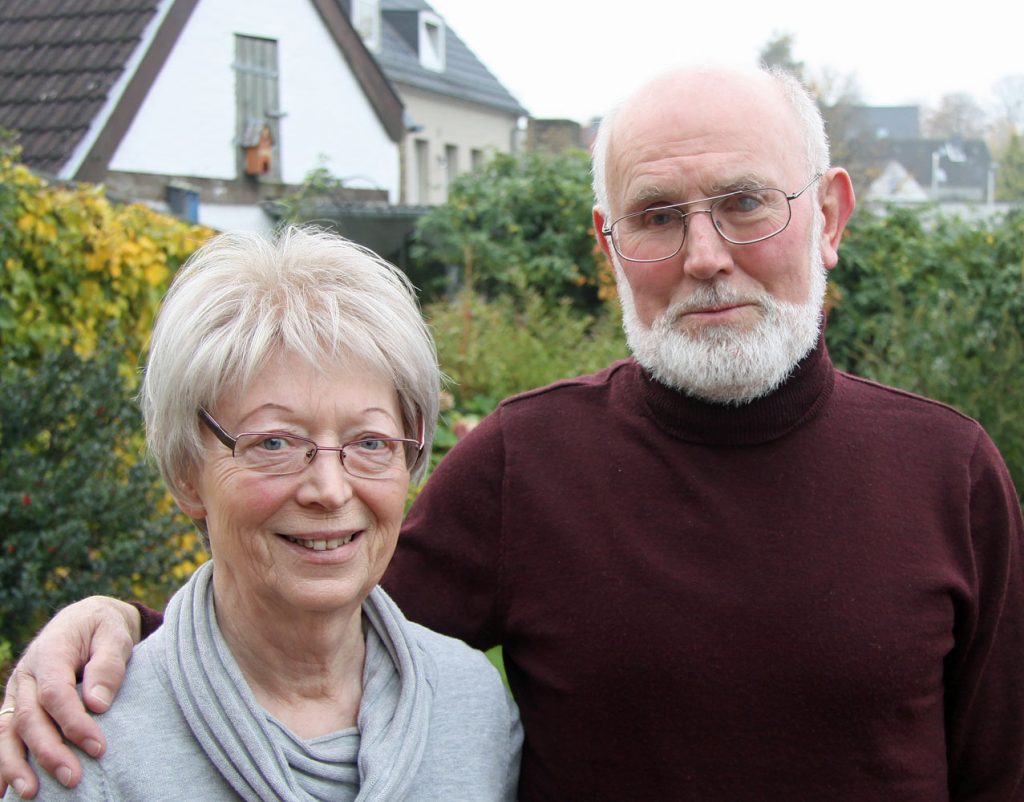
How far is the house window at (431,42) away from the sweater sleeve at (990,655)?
25319 millimetres

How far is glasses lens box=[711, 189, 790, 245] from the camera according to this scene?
6.73 ft

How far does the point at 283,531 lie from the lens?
1.70 m

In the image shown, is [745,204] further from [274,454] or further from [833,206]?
[274,454]

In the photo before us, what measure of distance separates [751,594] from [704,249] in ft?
2.00

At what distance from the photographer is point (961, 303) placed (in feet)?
21.1

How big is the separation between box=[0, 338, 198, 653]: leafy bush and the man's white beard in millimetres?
2486

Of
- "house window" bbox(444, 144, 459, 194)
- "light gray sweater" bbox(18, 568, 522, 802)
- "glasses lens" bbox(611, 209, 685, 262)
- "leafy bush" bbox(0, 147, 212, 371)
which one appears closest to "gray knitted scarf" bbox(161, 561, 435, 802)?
"light gray sweater" bbox(18, 568, 522, 802)

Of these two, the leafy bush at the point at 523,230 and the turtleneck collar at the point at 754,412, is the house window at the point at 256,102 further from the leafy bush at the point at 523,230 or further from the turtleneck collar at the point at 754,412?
the turtleneck collar at the point at 754,412

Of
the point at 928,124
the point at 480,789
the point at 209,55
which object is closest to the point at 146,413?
the point at 480,789

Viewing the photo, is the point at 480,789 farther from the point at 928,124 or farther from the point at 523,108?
the point at 928,124

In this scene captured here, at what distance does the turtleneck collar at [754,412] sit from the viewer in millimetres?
2084

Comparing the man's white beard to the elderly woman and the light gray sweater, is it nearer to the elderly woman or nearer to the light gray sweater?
the elderly woman

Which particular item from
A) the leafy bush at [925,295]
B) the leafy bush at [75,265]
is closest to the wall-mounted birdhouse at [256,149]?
the leafy bush at [925,295]

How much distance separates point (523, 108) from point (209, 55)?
56.4 ft
